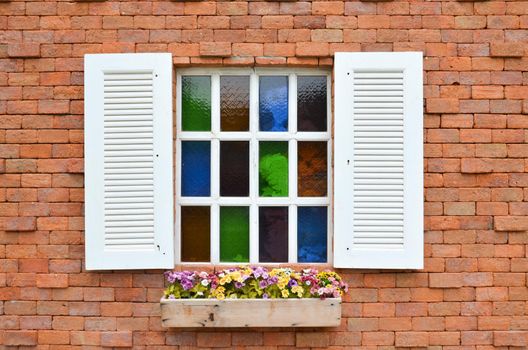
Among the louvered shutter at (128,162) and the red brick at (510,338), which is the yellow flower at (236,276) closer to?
the louvered shutter at (128,162)

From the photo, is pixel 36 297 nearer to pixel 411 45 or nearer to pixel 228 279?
pixel 228 279

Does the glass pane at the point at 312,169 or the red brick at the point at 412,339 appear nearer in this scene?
the red brick at the point at 412,339

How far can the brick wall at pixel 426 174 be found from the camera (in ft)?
12.4

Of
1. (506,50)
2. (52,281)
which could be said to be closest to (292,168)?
(506,50)

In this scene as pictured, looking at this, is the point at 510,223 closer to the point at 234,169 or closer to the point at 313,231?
the point at 313,231

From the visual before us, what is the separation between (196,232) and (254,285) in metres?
0.64

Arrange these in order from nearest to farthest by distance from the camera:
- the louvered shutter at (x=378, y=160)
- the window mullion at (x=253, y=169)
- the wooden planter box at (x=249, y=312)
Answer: the wooden planter box at (x=249, y=312), the louvered shutter at (x=378, y=160), the window mullion at (x=253, y=169)

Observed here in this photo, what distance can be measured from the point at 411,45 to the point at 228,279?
218 centimetres

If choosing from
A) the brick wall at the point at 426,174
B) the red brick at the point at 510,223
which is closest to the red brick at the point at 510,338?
the brick wall at the point at 426,174

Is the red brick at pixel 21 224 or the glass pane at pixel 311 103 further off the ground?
the glass pane at pixel 311 103

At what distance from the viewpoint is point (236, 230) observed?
391 centimetres

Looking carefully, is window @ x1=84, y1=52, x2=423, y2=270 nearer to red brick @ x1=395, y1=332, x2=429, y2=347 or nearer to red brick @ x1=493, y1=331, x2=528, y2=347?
red brick @ x1=395, y1=332, x2=429, y2=347

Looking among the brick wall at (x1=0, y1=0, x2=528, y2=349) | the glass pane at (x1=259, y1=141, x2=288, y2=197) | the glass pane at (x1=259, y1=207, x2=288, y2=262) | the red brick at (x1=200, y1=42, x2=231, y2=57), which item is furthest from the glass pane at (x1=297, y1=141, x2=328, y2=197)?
the red brick at (x1=200, y1=42, x2=231, y2=57)

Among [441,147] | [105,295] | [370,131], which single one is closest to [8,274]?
[105,295]
